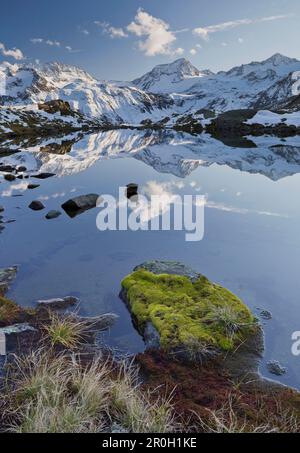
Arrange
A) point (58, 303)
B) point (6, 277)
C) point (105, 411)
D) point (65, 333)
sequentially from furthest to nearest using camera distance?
1. point (6, 277)
2. point (58, 303)
3. point (65, 333)
4. point (105, 411)

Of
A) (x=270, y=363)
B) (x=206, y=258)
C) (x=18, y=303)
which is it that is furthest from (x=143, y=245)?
(x=270, y=363)

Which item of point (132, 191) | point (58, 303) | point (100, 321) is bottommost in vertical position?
point (100, 321)

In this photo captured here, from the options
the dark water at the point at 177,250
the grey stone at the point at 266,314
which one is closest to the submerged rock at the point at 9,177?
the dark water at the point at 177,250

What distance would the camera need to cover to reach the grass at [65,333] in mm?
9320

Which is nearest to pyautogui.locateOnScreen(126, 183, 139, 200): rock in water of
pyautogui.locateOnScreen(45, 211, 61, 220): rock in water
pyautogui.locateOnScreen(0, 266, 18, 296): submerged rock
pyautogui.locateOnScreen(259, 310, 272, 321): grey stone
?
pyautogui.locateOnScreen(45, 211, 61, 220): rock in water

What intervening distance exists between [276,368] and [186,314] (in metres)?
2.84

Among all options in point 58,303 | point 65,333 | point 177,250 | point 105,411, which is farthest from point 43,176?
point 105,411

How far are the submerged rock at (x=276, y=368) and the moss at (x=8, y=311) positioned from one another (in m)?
7.45

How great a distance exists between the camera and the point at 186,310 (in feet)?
35.2

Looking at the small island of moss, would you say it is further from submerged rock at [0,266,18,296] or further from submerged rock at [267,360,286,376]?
submerged rock at [0,266,18,296]

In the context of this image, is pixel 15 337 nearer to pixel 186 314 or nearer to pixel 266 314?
pixel 186 314

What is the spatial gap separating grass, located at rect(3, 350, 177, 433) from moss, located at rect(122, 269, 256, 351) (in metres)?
2.62

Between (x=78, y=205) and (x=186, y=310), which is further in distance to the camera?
(x=78, y=205)

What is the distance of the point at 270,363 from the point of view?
916cm
